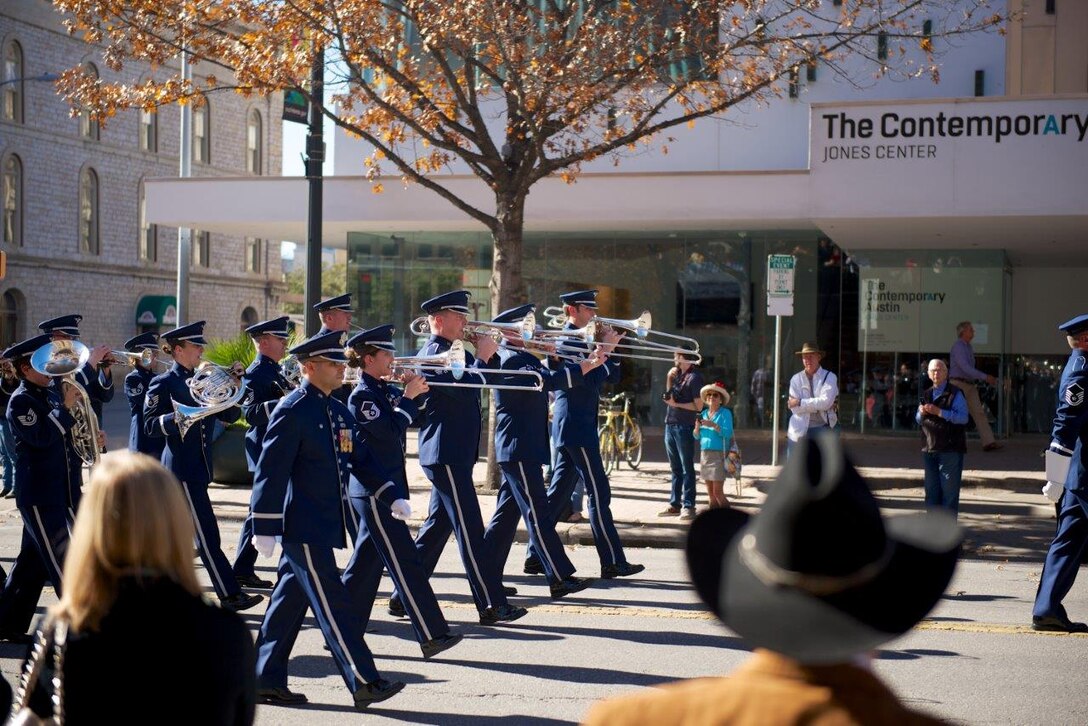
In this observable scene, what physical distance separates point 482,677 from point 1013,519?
9007 mm

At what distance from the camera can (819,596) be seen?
2.16 metres

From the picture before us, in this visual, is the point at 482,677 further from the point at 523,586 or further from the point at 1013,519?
the point at 1013,519

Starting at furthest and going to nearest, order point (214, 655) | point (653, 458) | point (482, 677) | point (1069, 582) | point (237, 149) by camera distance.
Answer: point (237, 149)
point (653, 458)
point (1069, 582)
point (482, 677)
point (214, 655)

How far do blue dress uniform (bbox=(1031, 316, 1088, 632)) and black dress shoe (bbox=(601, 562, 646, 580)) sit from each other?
10.8 feet

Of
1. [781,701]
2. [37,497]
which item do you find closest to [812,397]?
[37,497]

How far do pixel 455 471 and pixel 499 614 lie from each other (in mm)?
1038

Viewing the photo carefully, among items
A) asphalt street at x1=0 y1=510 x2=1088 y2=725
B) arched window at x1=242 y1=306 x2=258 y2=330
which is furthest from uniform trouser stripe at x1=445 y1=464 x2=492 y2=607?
arched window at x1=242 y1=306 x2=258 y2=330

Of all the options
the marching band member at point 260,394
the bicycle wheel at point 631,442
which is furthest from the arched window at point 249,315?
the marching band member at point 260,394

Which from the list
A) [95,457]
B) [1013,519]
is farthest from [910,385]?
[95,457]

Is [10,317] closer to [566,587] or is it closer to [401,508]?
[566,587]

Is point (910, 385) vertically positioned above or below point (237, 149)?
below

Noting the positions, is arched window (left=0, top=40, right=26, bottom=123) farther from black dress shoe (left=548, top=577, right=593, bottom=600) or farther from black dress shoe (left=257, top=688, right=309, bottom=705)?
black dress shoe (left=257, top=688, right=309, bottom=705)

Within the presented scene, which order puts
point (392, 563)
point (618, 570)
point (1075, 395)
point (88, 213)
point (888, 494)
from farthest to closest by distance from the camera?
point (88, 213) → point (888, 494) → point (618, 570) → point (1075, 395) → point (392, 563)

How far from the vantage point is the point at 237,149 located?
5566 centimetres
